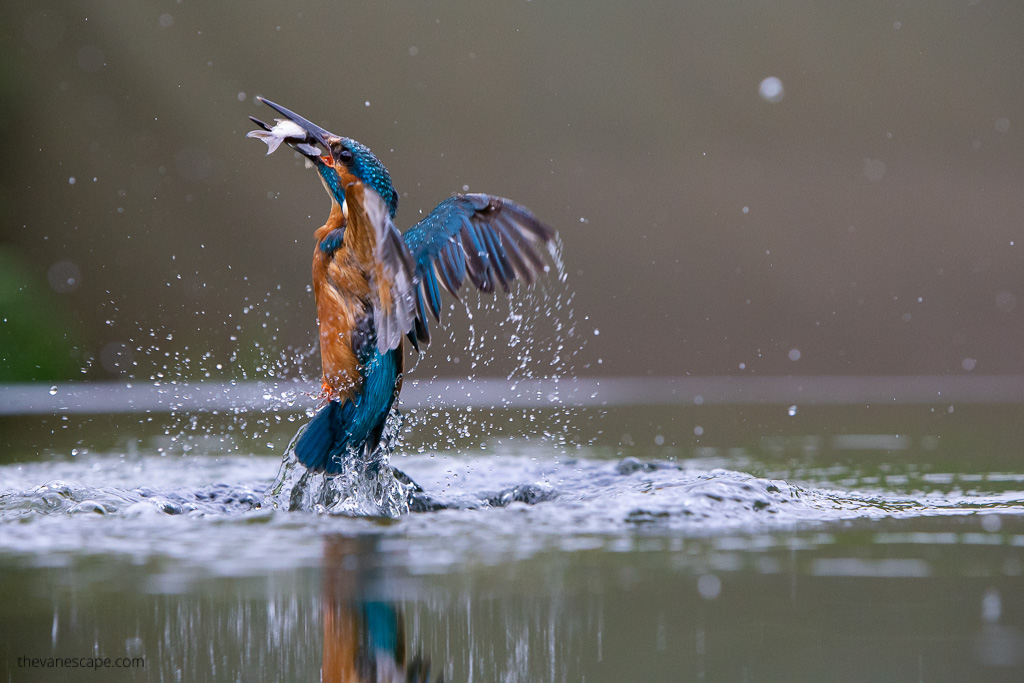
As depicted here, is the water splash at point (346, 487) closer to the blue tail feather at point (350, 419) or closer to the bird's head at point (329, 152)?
the blue tail feather at point (350, 419)

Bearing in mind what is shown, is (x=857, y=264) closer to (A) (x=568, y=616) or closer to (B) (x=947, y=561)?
(B) (x=947, y=561)

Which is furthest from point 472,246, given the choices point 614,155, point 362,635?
point 614,155

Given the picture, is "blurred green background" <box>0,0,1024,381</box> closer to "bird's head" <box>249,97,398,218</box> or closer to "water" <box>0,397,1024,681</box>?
"water" <box>0,397,1024,681</box>

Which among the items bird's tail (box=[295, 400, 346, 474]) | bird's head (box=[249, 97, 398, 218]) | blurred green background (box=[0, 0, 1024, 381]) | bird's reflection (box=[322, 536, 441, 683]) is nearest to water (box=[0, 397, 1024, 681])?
bird's reflection (box=[322, 536, 441, 683])

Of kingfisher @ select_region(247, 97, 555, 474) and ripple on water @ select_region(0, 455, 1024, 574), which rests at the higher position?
kingfisher @ select_region(247, 97, 555, 474)

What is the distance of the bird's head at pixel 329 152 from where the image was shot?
2.23 m

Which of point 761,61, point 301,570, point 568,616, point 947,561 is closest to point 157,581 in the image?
point 301,570

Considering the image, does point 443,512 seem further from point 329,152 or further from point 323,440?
point 329,152

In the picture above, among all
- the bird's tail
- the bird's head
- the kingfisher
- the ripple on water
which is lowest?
the ripple on water

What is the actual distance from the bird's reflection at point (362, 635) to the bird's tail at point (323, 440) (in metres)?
0.83

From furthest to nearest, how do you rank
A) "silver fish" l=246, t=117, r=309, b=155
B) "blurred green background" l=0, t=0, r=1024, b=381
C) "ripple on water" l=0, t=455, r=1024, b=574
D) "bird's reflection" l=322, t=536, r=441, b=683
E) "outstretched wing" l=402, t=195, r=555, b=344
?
"blurred green background" l=0, t=0, r=1024, b=381, "outstretched wing" l=402, t=195, r=555, b=344, "silver fish" l=246, t=117, r=309, b=155, "ripple on water" l=0, t=455, r=1024, b=574, "bird's reflection" l=322, t=536, r=441, b=683

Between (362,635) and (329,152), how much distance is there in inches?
53.0

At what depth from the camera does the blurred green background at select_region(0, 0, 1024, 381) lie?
7.90 metres

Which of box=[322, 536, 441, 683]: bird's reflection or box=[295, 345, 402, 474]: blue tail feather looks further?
box=[295, 345, 402, 474]: blue tail feather
